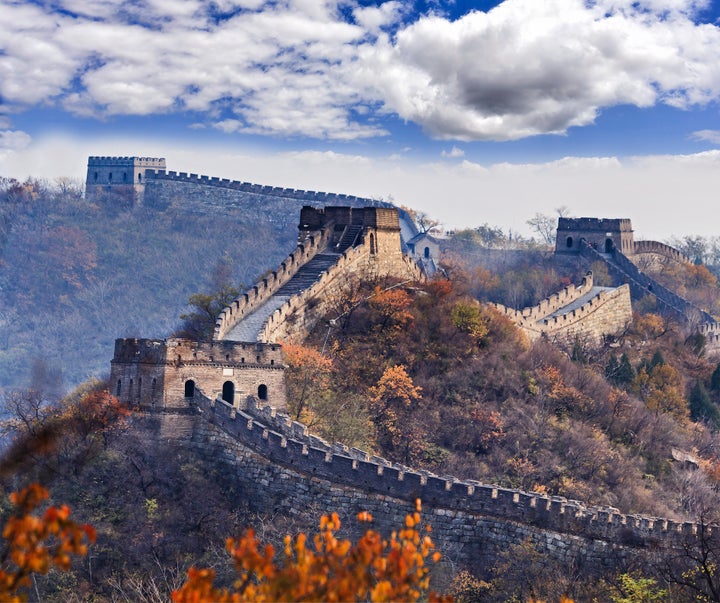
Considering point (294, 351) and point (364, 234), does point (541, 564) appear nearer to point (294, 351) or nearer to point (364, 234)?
point (294, 351)

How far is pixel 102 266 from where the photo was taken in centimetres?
9469

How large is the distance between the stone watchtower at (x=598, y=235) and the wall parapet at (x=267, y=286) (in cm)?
3353

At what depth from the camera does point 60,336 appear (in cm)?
8669

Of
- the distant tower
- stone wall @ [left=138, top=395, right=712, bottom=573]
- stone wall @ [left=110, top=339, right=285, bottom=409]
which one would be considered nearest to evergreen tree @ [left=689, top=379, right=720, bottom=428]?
stone wall @ [left=138, top=395, right=712, bottom=573]

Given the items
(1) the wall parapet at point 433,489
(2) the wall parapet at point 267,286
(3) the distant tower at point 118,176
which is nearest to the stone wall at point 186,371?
(1) the wall parapet at point 433,489

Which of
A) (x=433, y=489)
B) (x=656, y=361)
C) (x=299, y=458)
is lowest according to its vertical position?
(x=433, y=489)

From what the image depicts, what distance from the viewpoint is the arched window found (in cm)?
4038

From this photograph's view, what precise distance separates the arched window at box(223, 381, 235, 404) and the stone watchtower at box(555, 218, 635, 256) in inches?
1872

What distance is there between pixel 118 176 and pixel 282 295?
5642cm

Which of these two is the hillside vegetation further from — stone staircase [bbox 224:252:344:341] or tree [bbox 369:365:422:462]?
stone staircase [bbox 224:252:344:341]

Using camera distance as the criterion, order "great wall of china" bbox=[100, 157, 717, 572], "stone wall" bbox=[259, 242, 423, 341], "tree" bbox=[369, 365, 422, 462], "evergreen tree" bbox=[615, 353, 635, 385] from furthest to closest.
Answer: "evergreen tree" bbox=[615, 353, 635, 385], "stone wall" bbox=[259, 242, 423, 341], "tree" bbox=[369, 365, 422, 462], "great wall of china" bbox=[100, 157, 717, 572]

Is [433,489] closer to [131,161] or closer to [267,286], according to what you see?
[267,286]

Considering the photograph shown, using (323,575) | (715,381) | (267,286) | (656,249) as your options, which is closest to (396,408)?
(267,286)

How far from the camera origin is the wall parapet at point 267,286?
45.3 meters
